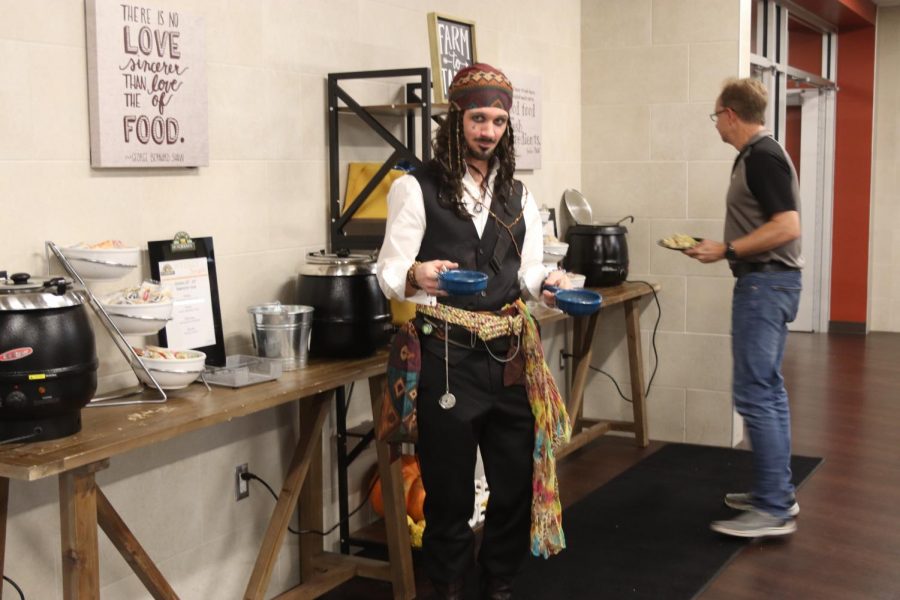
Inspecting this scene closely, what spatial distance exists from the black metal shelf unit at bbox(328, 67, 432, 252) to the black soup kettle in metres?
1.56

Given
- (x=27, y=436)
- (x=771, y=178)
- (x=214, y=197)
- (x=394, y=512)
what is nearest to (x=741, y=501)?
(x=771, y=178)

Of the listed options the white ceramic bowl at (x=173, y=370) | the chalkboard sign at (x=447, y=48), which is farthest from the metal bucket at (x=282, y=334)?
the chalkboard sign at (x=447, y=48)

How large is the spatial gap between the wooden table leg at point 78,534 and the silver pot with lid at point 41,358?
11cm

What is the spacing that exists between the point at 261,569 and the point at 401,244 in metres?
1.00

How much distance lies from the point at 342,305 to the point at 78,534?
120 cm

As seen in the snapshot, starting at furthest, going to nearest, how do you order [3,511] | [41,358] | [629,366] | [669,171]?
[629,366] → [669,171] → [3,511] → [41,358]

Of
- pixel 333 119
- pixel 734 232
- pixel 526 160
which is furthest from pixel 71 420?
pixel 526 160

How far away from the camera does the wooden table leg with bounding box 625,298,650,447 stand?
5.14m

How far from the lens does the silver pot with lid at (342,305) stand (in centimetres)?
319

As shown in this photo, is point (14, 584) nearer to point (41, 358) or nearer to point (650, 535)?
point (41, 358)

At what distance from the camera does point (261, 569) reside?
2986 millimetres

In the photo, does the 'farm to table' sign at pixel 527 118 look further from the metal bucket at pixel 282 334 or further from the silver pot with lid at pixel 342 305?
the metal bucket at pixel 282 334

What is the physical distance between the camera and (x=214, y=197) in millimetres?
3137

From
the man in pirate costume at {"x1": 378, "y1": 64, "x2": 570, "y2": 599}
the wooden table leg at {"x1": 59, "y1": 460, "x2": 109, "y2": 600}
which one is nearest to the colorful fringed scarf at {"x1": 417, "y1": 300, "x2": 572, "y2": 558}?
the man in pirate costume at {"x1": 378, "y1": 64, "x2": 570, "y2": 599}
